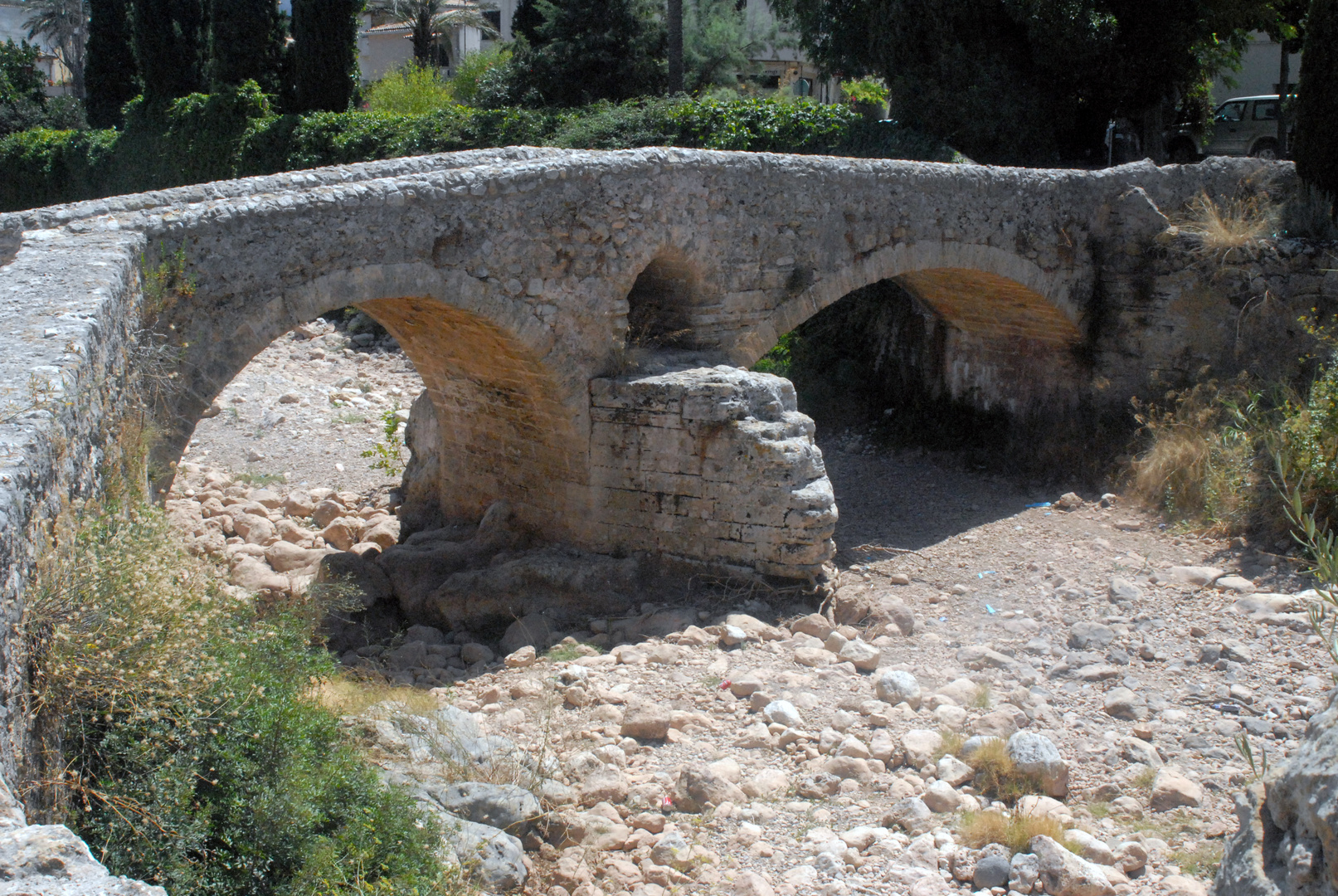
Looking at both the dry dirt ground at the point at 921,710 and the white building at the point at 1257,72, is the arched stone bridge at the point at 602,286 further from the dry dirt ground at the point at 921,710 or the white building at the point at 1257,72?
the white building at the point at 1257,72

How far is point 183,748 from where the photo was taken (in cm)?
333

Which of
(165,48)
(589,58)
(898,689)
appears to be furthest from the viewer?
(165,48)

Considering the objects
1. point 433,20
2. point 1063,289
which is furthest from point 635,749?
point 433,20

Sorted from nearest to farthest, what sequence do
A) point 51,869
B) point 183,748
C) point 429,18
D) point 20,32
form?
point 51,869 < point 183,748 < point 429,18 < point 20,32

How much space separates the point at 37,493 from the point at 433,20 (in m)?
30.2

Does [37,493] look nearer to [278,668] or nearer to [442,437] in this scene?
[278,668]

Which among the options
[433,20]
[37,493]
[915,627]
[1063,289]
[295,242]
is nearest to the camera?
[37,493]

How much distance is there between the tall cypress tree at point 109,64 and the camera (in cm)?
2502

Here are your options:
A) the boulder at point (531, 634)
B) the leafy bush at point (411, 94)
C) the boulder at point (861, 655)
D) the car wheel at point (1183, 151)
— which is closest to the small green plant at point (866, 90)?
the car wheel at point (1183, 151)

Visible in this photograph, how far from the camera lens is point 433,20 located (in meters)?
30.3

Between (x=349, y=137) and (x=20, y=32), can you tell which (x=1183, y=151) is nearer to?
(x=349, y=137)

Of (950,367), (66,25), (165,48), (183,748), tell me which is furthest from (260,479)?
(66,25)

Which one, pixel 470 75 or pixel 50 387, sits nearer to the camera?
pixel 50 387

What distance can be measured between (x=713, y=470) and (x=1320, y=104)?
754cm
